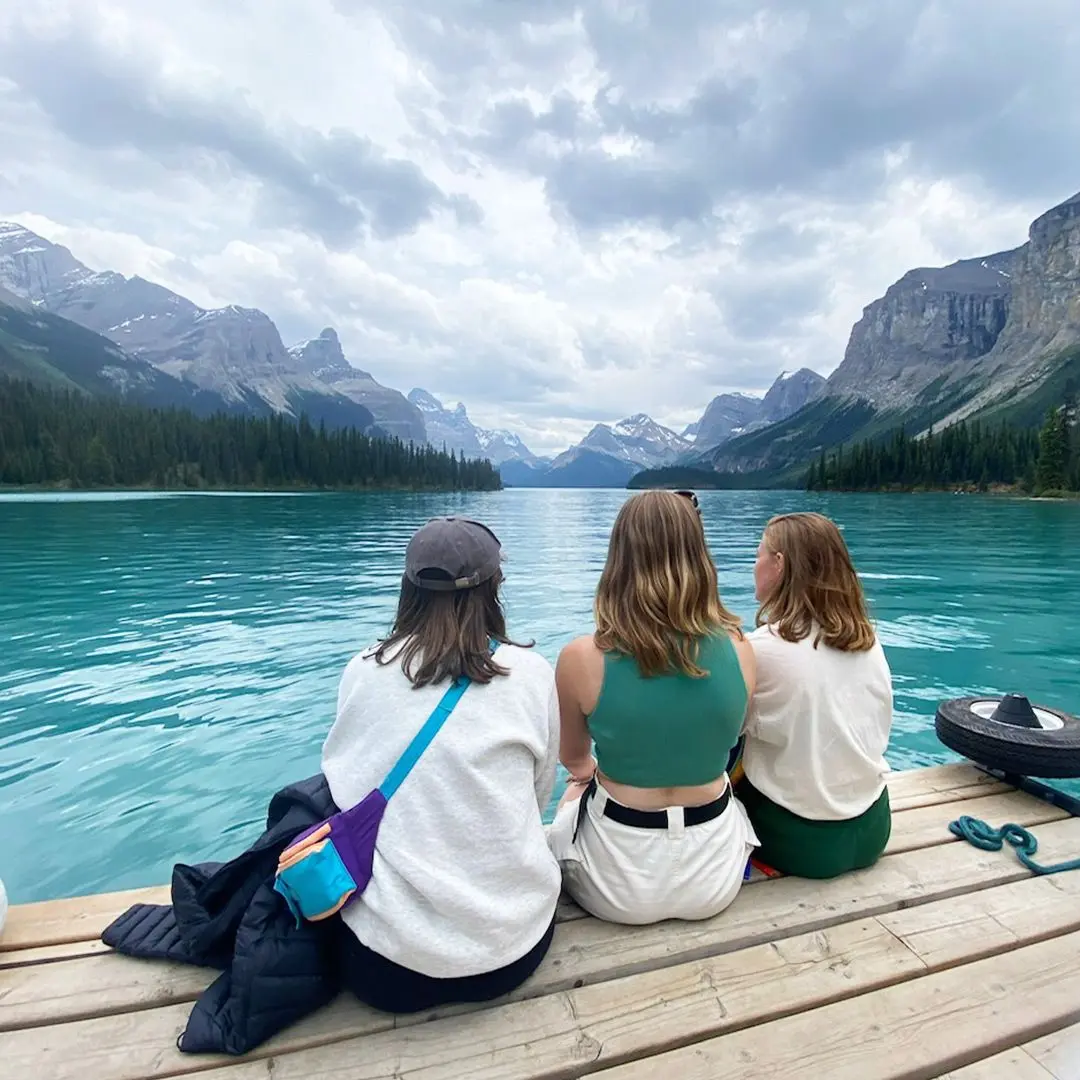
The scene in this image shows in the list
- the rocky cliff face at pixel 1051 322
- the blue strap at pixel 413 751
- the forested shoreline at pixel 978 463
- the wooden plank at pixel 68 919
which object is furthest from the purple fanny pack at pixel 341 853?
the rocky cliff face at pixel 1051 322

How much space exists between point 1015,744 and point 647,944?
10.5ft

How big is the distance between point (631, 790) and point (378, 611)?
14.7m

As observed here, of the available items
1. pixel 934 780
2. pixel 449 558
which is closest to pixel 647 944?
pixel 449 558

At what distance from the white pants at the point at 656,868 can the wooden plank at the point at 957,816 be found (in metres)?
1.43

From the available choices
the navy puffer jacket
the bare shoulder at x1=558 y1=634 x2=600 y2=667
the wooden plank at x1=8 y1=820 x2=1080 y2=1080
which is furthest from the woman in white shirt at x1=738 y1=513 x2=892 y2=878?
the navy puffer jacket

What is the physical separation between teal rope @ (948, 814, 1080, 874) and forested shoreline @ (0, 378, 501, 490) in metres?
120

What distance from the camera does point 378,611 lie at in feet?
55.9

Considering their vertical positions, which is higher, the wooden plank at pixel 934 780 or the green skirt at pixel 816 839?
the green skirt at pixel 816 839

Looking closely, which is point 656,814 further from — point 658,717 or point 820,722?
point 820,722

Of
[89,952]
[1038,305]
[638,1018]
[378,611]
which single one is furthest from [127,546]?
[1038,305]

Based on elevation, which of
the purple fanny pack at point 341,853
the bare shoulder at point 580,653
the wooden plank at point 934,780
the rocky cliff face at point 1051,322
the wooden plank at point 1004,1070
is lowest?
the wooden plank at point 934,780

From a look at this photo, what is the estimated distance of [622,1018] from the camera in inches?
104

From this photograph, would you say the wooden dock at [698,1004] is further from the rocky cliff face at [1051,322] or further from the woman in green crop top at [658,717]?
the rocky cliff face at [1051,322]

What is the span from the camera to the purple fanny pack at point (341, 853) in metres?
2.42
